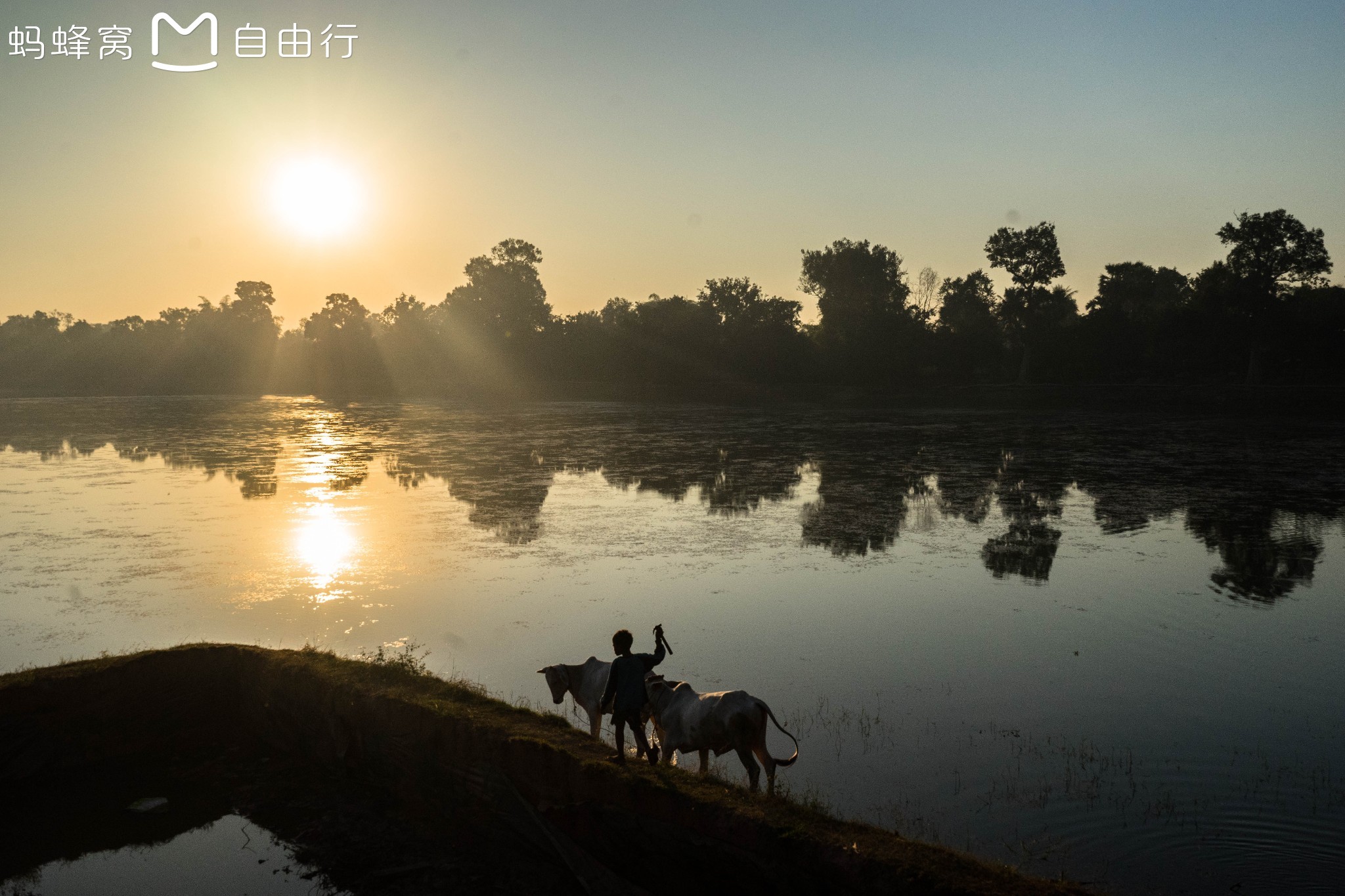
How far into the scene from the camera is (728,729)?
26.1ft

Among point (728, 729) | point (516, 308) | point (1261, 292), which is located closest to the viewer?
point (728, 729)

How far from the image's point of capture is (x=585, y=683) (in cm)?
943

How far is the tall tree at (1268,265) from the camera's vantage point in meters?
69.6

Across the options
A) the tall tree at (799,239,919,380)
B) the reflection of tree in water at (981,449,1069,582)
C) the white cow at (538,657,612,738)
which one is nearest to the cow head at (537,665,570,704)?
the white cow at (538,657,612,738)

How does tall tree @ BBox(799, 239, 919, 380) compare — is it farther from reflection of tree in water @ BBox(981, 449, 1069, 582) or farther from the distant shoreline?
reflection of tree in water @ BBox(981, 449, 1069, 582)

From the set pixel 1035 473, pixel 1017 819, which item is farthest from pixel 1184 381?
pixel 1017 819

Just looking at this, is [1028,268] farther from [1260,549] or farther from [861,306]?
[1260,549]

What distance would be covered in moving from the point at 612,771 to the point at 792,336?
87.5 meters

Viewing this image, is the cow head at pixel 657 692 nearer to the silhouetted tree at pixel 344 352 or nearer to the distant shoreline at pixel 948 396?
the distant shoreline at pixel 948 396

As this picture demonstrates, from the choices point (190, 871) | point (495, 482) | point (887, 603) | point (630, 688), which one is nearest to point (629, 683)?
point (630, 688)

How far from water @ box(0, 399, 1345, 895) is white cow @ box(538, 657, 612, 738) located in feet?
4.53

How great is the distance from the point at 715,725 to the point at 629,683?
2.77 feet

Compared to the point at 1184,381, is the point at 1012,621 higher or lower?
lower

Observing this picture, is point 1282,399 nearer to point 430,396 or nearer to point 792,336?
point 792,336
